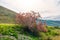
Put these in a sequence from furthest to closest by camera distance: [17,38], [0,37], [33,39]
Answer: [33,39]
[17,38]
[0,37]

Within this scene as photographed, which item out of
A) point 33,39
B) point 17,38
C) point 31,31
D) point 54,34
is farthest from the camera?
point 54,34

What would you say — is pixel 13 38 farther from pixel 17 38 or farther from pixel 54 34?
pixel 54 34

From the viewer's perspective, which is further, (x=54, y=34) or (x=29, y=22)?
(x=54, y=34)

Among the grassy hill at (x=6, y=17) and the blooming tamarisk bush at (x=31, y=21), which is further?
the grassy hill at (x=6, y=17)

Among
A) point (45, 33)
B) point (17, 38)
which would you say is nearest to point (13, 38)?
point (17, 38)

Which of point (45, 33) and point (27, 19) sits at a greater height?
point (27, 19)

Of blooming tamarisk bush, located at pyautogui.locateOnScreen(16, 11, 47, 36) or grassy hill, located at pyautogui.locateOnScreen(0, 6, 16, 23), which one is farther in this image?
grassy hill, located at pyautogui.locateOnScreen(0, 6, 16, 23)

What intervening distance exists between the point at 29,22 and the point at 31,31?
3.24ft

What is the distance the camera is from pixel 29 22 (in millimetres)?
25188

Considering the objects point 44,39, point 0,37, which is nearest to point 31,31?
point 44,39

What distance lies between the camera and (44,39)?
22875 millimetres

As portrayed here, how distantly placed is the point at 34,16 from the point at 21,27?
6.52 ft

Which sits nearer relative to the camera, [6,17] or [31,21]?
[31,21]

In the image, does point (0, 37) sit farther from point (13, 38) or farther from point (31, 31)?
point (31, 31)
